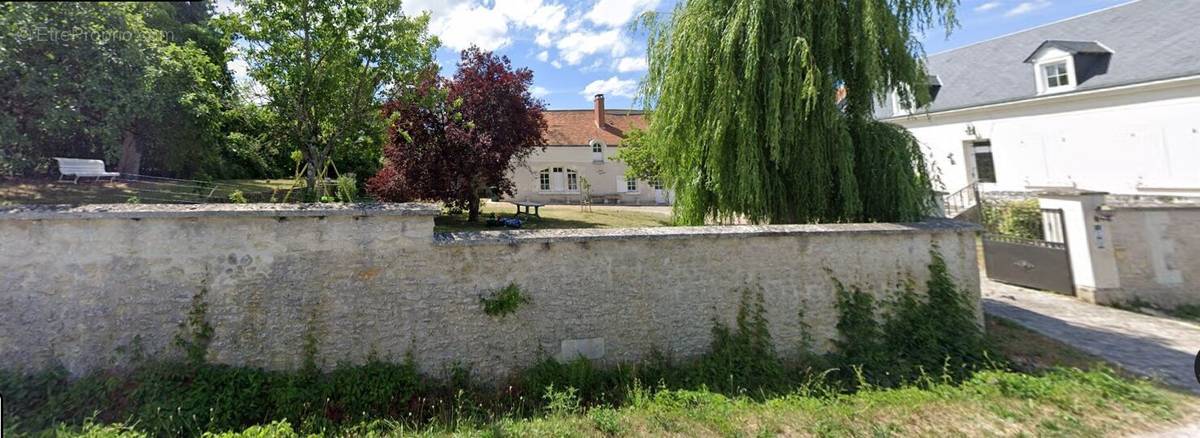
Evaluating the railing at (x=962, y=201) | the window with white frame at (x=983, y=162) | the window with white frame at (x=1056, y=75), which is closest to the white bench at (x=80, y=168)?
the railing at (x=962, y=201)

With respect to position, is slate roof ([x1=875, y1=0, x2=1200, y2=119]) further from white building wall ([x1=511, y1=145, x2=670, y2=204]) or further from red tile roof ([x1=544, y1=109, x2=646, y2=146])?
red tile roof ([x1=544, y1=109, x2=646, y2=146])

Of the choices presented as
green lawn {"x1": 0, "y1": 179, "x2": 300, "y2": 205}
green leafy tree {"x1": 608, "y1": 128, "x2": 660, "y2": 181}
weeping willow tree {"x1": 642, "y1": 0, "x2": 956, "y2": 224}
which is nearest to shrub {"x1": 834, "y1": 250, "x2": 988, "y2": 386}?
weeping willow tree {"x1": 642, "y1": 0, "x2": 956, "y2": 224}

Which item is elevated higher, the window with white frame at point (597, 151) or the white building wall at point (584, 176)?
the window with white frame at point (597, 151)

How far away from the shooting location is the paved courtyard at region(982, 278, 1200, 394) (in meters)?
A: 5.51

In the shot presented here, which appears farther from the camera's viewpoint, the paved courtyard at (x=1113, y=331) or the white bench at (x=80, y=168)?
Answer: the white bench at (x=80, y=168)

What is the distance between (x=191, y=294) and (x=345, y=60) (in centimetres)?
394

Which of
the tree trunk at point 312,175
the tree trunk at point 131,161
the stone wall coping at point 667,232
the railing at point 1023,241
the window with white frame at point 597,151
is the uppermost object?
the window with white frame at point 597,151

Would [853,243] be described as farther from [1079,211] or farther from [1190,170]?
[1190,170]

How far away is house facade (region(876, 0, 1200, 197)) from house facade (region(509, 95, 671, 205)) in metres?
13.9

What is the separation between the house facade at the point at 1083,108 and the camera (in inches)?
484

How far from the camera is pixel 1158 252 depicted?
777 centimetres

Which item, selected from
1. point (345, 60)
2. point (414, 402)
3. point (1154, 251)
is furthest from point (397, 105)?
point (1154, 251)

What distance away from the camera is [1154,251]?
778cm

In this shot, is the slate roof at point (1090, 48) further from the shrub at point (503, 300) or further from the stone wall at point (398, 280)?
the shrub at point (503, 300)
